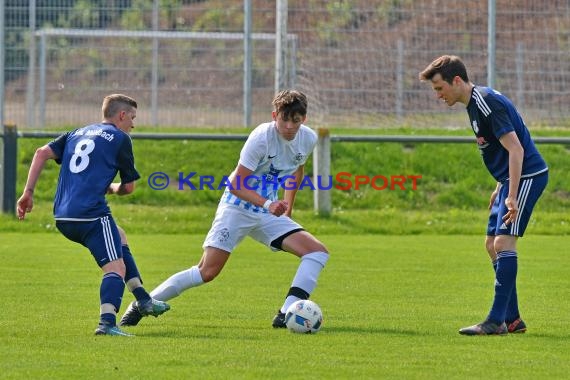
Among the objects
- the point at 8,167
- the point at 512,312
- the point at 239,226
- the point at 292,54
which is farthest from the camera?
the point at 292,54

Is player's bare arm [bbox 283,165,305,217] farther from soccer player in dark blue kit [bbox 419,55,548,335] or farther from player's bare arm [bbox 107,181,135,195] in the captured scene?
soccer player in dark blue kit [bbox 419,55,548,335]

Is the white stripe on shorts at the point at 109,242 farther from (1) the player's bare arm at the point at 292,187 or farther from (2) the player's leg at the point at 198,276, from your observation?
(1) the player's bare arm at the point at 292,187

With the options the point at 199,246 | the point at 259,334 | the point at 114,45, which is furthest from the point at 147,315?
the point at 114,45

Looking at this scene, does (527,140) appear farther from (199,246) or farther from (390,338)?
(199,246)

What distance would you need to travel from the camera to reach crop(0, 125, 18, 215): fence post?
1634 centimetres

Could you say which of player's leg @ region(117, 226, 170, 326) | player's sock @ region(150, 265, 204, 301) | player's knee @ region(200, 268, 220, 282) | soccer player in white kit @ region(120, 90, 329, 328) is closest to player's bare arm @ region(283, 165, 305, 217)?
soccer player in white kit @ region(120, 90, 329, 328)

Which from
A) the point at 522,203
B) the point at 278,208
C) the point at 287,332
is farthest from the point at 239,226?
the point at 522,203

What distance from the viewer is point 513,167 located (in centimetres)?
812

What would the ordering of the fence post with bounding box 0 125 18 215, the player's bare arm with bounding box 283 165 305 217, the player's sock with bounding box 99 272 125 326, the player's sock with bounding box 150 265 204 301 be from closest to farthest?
the player's sock with bounding box 99 272 125 326 < the player's sock with bounding box 150 265 204 301 < the player's bare arm with bounding box 283 165 305 217 < the fence post with bounding box 0 125 18 215

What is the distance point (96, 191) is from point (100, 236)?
0.29 metres

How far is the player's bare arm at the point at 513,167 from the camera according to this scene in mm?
8125

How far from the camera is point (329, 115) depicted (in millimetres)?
20125

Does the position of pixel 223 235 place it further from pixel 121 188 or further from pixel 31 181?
pixel 31 181

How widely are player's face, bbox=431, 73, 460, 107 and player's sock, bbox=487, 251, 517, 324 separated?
106cm
